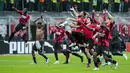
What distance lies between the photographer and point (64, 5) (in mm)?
51750

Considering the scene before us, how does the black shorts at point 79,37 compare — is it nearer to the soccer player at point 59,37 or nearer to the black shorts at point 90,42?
the black shorts at point 90,42

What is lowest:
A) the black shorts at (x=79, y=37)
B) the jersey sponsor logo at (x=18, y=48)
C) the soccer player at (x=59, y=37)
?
the jersey sponsor logo at (x=18, y=48)

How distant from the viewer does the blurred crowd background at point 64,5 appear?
4872 cm

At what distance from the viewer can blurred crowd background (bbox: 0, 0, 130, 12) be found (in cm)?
4872

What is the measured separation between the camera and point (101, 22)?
2667 cm

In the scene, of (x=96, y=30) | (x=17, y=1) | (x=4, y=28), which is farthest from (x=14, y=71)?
(x=17, y=1)

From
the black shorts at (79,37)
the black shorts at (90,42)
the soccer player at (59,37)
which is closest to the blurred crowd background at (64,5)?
the soccer player at (59,37)

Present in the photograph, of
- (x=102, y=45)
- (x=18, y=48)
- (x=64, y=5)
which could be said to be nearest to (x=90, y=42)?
(x=102, y=45)

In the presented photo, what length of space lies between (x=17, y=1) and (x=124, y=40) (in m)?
10.1

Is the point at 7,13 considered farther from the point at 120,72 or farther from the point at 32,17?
the point at 120,72

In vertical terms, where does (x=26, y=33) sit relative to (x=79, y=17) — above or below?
below

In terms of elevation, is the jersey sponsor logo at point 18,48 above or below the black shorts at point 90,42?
below

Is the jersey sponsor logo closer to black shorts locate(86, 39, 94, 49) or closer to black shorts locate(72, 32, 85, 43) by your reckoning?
black shorts locate(72, 32, 85, 43)

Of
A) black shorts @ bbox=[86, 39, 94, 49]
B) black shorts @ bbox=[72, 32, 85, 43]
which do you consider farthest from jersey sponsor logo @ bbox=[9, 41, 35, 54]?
black shorts @ bbox=[86, 39, 94, 49]
